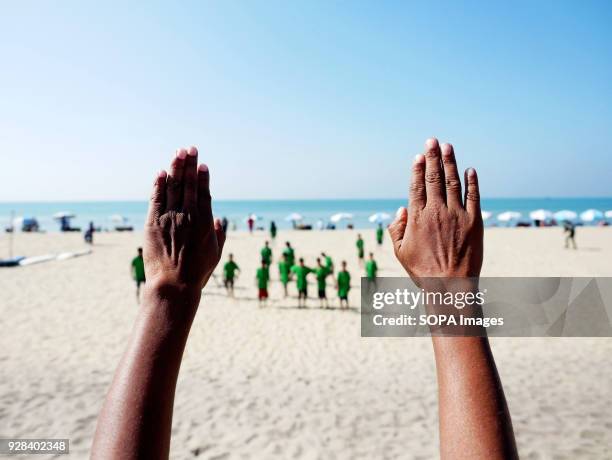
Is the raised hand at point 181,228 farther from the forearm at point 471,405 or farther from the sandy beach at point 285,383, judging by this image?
the sandy beach at point 285,383

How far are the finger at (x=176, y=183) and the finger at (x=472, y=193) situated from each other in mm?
1052

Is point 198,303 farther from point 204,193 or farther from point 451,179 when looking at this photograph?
point 451,179

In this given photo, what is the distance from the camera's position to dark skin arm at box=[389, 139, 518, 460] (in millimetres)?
1129

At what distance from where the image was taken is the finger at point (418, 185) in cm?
152

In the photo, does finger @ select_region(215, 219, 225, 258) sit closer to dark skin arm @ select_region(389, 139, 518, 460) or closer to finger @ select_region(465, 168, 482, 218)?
dark skin arm @ select_region(389, 139, 518, 460)

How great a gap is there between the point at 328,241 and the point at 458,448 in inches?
1229

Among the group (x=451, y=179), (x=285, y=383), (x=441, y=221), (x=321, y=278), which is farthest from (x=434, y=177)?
(x=321, y=278)

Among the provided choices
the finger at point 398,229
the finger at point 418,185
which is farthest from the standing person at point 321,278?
the finger at point 418,185

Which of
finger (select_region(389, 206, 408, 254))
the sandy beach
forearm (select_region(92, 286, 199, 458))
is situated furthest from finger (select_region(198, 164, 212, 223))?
the sandy beach

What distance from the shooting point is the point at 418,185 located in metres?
1.55

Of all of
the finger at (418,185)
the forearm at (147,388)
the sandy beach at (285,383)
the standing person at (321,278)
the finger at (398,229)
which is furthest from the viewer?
the standing person at (321,278)

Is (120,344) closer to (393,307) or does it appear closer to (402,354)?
(402,354)

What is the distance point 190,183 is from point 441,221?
0.92m

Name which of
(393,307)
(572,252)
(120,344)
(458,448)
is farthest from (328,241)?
(458,448)
